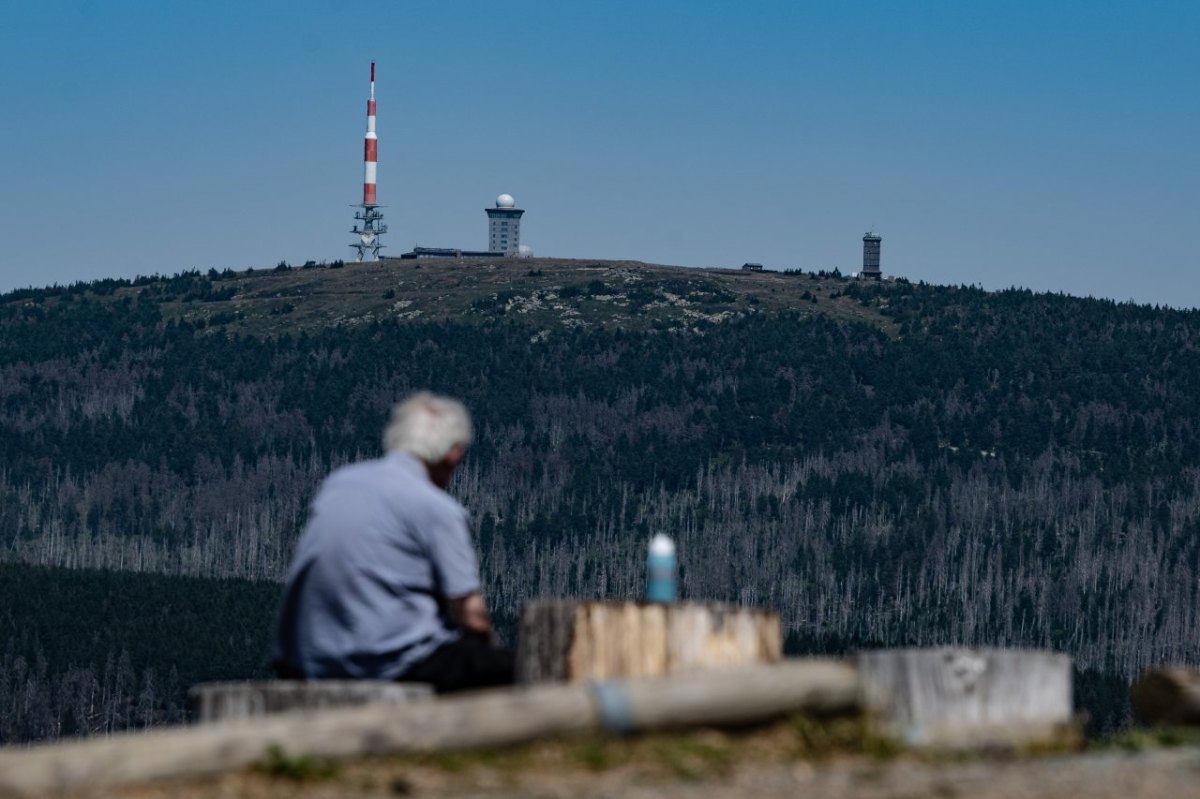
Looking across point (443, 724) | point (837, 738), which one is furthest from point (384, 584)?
point (837, 738)

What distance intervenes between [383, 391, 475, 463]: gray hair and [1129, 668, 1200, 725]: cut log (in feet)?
18.3

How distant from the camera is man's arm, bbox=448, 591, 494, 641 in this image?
15445 millimetres

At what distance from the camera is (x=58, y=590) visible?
180000 millimetres

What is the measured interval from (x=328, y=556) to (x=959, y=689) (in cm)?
381

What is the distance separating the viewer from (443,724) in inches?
538

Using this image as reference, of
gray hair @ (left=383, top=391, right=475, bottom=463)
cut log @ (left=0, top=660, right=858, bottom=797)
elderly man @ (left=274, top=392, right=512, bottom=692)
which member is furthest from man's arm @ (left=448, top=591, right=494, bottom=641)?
Result: cut log @ (left=0, top=660, right=858, bottom=797)

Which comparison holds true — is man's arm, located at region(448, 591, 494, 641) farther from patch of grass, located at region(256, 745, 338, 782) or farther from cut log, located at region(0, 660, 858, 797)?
patch of grass, located at region(256, 745, 338, 782)

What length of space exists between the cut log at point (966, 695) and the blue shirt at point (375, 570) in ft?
8.24

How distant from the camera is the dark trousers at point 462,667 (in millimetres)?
15453

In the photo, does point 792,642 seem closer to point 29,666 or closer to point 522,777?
point 29,666

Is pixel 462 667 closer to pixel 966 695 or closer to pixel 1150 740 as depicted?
pixel 966 695

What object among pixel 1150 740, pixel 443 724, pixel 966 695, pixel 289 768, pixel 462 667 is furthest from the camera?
pixel 1150 740

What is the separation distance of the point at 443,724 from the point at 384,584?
6.12ft

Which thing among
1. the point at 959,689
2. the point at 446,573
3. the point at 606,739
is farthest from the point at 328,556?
the point at 959,689
